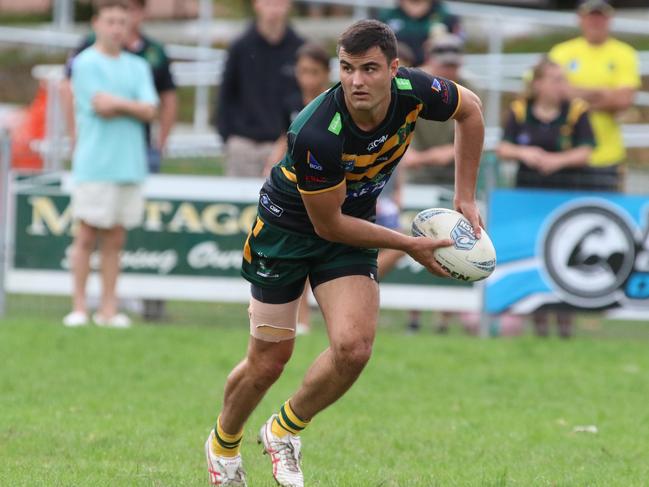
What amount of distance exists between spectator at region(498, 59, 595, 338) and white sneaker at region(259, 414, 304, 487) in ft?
19.9

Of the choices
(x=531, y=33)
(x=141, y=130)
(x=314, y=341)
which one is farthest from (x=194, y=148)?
(x=531, y=33)

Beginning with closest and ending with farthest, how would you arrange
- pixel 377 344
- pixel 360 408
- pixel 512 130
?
pixel 360 408
pixel 377 344
pixel 512 130

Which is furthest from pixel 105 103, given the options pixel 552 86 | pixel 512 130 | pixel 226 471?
pixel 226 471

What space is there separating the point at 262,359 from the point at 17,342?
4863 mm

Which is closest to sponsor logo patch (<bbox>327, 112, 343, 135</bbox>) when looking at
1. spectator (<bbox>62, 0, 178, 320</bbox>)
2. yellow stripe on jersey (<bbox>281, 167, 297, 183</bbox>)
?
yellow stripe on jersey (<bbox>281, 167, 297, 183</bbox>)

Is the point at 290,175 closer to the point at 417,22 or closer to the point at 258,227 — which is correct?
the point at 258,227

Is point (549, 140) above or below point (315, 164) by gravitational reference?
below

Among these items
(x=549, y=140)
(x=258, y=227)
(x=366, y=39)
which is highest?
(x=366, y=39)

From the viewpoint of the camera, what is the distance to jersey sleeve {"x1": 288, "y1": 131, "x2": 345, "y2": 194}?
5652 mm

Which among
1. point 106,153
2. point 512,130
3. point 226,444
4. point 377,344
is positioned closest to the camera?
point 226,444

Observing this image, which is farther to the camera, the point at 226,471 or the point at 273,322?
the point at 226,471

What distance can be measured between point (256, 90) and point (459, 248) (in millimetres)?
6693

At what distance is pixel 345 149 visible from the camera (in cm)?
581

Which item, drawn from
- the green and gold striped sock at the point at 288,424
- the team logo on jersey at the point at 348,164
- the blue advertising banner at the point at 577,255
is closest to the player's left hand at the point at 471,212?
the team logo on jersey at the point at 348,164
